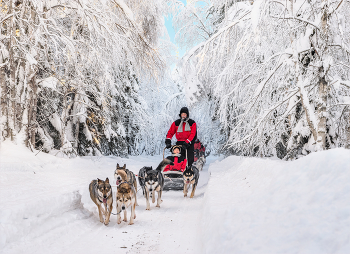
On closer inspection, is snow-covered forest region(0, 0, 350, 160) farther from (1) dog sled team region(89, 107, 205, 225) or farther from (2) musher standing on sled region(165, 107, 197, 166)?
(1) dog sled team region(89, 107, 205, 225)

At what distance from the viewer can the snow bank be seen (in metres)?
1.95

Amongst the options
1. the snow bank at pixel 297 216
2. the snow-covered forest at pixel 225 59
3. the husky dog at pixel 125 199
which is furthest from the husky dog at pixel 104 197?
the snow-covered forest at pixel 225 59

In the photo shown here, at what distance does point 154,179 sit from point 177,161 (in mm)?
1879

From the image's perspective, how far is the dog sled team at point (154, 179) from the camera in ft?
16.1

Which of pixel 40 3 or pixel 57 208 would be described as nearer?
pixel 57 208

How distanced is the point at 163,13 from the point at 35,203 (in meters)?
8.58

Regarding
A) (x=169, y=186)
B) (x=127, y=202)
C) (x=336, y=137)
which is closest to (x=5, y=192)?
(x=127, y=202)

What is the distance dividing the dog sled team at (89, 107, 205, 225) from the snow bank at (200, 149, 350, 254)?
6.91ft

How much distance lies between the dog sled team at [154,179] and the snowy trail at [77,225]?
0.32 meters

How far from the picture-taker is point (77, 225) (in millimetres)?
4426

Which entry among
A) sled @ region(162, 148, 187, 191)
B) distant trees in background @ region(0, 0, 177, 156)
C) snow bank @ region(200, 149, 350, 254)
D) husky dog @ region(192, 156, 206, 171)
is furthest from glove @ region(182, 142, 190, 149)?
husky dog @ region(192, 156, 206, 171)

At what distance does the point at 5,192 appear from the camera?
4.77m

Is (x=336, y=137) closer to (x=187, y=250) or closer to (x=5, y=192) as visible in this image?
(x=187, y=250)

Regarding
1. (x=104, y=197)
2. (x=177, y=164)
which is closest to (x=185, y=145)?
(x=177, y=164)
